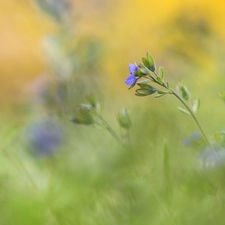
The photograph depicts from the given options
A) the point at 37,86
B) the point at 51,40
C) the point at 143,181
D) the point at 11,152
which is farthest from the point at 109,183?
the point at 51,40

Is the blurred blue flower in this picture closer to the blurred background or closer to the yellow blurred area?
the blurred background

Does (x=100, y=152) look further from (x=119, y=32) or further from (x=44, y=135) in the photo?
(x=119, y=32)

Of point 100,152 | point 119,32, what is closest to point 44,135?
point 100,152

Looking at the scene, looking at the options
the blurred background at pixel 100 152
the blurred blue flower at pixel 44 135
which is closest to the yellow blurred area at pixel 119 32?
the blurred background at pixel 100 152

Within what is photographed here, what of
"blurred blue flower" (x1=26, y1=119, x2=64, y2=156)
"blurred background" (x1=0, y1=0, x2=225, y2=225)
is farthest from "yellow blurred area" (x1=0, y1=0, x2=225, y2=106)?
"blurred blue flower" (x1=26, y1=119, x2=64, y2=156)

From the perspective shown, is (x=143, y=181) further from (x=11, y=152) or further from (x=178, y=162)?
(x=11, y=152)
